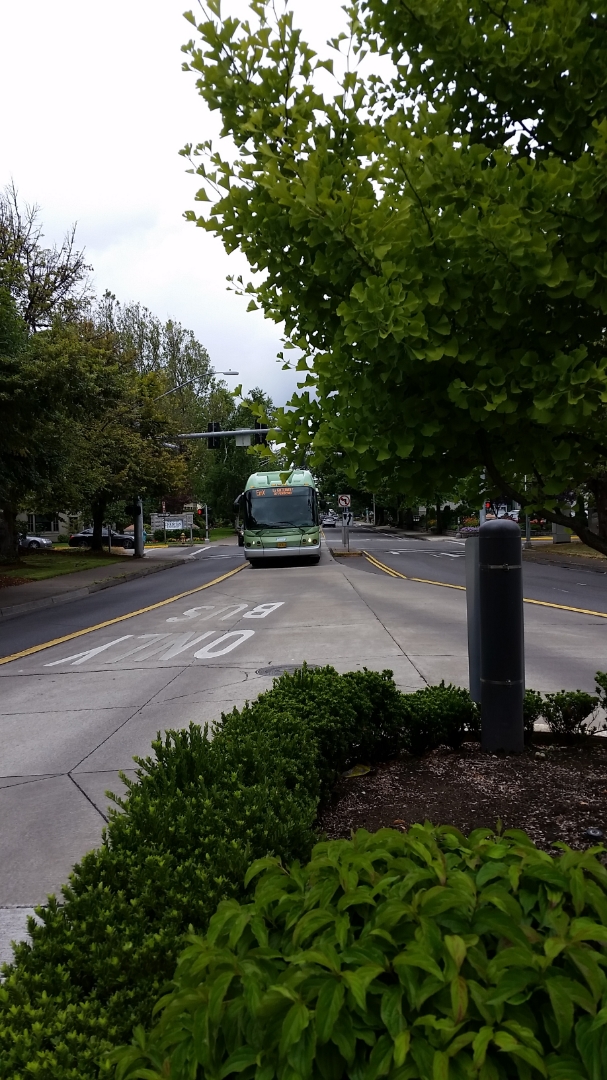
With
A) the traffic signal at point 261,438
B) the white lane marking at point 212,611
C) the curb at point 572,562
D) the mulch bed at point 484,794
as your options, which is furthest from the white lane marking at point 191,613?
the curb at point 572,562

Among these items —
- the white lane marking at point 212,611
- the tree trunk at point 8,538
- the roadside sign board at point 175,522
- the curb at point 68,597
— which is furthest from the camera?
the roadside sign board at point 175,522

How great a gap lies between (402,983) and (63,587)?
21850 millimetres

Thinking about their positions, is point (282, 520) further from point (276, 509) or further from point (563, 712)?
point (563, 712)

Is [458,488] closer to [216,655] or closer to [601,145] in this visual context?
[601,145]

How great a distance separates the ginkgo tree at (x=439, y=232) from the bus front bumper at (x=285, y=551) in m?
26.5

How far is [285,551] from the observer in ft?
98.8

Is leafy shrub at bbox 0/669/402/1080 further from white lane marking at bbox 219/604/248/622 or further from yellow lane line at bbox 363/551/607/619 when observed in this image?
yellow lane line at bbox 363/551/607/619

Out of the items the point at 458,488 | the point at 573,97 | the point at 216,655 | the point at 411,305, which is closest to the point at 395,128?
the point at 411,305

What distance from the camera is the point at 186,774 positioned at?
2895mm

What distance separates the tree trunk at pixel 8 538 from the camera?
100 ft

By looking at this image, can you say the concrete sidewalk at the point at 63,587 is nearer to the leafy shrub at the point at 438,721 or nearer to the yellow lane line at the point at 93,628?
the yellow lane line at the point at 93,628

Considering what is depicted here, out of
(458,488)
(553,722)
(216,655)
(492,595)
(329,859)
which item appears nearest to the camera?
(329,859)

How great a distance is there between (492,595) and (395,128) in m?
2.59

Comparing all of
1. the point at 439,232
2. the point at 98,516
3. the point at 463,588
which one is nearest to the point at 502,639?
the point at 439,232
